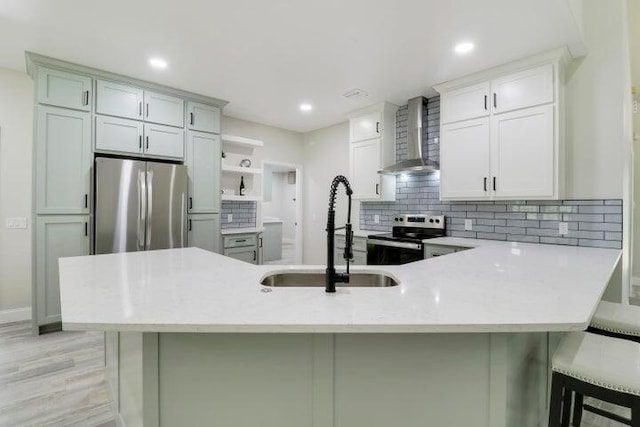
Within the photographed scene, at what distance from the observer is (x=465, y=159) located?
3404mm

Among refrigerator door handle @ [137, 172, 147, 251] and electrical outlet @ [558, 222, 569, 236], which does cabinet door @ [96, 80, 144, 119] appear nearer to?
refrigerator door handle @ [137, 172, 147, 251]

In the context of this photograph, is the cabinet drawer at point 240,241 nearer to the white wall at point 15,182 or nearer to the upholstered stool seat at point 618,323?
the white wall at point 15,182

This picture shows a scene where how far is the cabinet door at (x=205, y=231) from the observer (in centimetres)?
400

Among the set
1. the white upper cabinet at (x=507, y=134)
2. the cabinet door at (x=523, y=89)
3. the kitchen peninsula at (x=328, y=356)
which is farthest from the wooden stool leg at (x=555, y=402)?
the cabinet door at (x=523, y=89)

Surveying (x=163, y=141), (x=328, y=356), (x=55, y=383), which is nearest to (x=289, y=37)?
(x=163, y=141)

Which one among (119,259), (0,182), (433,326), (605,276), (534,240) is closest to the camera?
(433,326)

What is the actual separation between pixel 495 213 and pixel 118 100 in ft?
14.1

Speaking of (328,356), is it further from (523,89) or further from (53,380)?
(523,89)

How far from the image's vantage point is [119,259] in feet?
6.84

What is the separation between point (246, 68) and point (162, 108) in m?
1.23

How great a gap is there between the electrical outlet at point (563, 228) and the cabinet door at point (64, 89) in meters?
4.83

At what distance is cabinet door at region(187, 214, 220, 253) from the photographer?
4.00 m

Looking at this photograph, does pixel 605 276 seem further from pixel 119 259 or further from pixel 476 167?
pixel 119 259

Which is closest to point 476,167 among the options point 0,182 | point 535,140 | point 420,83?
point 535,140
